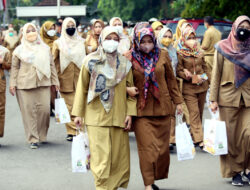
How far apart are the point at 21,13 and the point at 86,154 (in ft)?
134

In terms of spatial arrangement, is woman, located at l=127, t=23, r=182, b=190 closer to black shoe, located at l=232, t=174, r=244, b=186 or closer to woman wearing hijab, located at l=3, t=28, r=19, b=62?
black shoe, located at l=232, t=174, r=244, b=186

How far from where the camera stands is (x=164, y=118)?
649cm

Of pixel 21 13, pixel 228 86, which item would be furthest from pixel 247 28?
pixel 21 13

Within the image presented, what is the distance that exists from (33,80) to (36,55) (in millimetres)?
405

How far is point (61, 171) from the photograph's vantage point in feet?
24.9

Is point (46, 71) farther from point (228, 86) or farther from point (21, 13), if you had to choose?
point (21, 13)

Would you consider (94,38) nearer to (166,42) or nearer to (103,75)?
(166,42)

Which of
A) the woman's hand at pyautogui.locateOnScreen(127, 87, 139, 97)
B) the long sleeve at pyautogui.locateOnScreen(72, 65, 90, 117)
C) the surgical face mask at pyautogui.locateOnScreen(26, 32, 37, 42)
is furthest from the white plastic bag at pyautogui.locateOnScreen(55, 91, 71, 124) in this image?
the woman's hand at pyautogui.locateOnScreen(127, 87, 139, 97)

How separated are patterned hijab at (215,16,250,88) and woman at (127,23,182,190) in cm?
72

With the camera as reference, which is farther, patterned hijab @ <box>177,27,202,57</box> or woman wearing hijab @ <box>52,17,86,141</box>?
woman wearing hijab @ <box>52,17,86,141</box>

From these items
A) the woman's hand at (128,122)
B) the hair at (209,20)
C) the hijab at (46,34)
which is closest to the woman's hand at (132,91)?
the woman's hand at (128,122)

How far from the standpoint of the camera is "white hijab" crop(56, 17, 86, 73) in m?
9.66

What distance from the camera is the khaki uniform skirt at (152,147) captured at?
6336mm

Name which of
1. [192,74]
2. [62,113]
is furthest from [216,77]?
[62,113]
